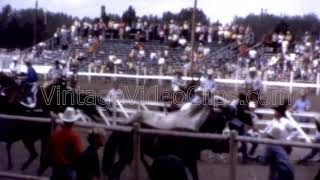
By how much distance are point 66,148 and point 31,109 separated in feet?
18.4

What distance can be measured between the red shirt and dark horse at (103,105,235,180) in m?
0.87

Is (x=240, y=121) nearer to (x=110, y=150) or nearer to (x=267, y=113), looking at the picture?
(x=110, y=150)

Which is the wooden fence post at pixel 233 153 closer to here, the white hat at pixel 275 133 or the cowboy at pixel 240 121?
the white hat at pixel 275 133

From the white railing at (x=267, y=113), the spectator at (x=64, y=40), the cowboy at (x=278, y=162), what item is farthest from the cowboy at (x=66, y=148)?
the spectator at (x=64, y=40)

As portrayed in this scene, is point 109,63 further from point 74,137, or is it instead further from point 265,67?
point 74,137

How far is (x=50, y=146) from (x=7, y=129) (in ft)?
7.49

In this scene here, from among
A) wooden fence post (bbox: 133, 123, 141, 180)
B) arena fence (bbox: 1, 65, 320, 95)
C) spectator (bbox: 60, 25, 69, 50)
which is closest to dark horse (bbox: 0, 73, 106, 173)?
wooden fence post (bbox: 133, 123, 141, 180)

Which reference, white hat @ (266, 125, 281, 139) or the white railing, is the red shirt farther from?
the white railing

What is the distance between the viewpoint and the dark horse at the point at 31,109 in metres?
9.92

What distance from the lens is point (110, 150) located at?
30.6 feet

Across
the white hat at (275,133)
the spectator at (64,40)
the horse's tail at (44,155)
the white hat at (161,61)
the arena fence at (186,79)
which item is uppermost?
the spectator at (64,40)

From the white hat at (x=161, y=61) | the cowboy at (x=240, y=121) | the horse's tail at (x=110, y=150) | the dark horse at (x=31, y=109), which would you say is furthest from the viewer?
the white hat at (x=161, y=61)

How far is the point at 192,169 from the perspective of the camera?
28.2 feet

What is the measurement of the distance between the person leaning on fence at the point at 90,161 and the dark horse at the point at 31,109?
191cm
